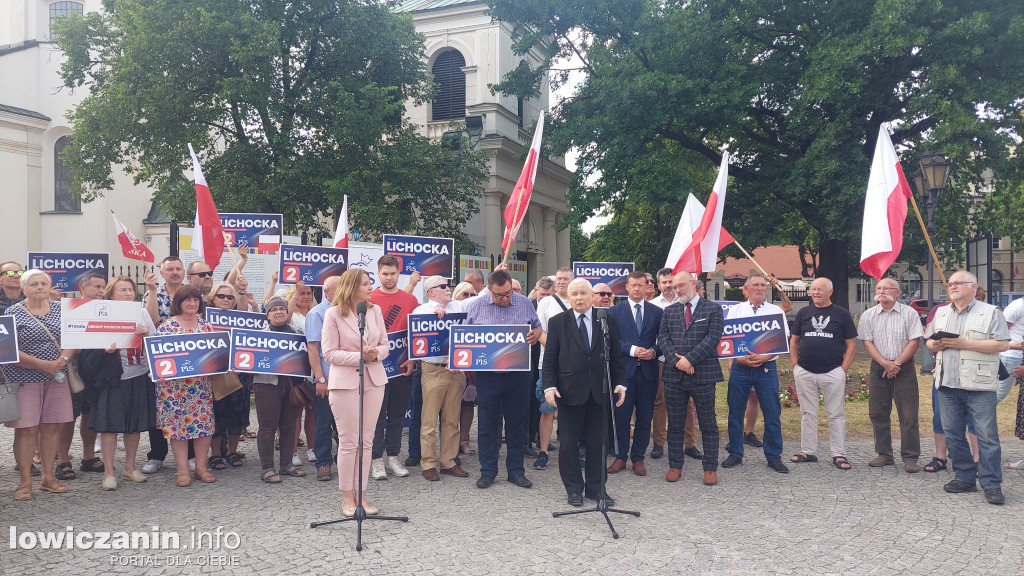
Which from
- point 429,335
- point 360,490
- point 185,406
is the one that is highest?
point 429,335

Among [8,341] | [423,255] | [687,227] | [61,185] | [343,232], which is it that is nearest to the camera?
[8,341]

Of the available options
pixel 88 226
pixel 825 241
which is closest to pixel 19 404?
pixel 825 241

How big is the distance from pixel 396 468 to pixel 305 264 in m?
3.14

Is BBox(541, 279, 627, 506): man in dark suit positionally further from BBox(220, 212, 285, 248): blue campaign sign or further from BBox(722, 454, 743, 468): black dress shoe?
BBox(220, 212, 285, 248): blue campaign sign

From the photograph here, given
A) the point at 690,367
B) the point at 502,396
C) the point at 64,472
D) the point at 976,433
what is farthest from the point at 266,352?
the point at 976,433

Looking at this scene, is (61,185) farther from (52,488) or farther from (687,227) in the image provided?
(687,227)

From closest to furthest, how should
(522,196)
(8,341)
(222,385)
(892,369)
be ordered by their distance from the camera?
1. (8,341)
2. (222,385)
3. (892,369)
4. (522,196)

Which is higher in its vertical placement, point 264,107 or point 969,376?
point 264,107

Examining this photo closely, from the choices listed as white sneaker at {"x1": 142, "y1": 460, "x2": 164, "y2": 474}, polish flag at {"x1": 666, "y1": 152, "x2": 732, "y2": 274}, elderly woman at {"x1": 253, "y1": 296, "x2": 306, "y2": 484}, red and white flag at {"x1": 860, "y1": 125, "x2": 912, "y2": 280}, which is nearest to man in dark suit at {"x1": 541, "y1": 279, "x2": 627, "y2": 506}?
elderly woman at {"x1": 253, "y1": 296, "x2": 306, "y2": 484}

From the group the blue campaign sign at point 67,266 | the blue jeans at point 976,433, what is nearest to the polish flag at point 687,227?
the blue jeans at point 976,433

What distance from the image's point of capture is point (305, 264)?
9461mm

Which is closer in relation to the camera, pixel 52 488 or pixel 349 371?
pixel 349 371

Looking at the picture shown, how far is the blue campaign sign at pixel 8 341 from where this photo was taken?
6547 mm

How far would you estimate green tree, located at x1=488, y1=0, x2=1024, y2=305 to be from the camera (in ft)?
58.5
